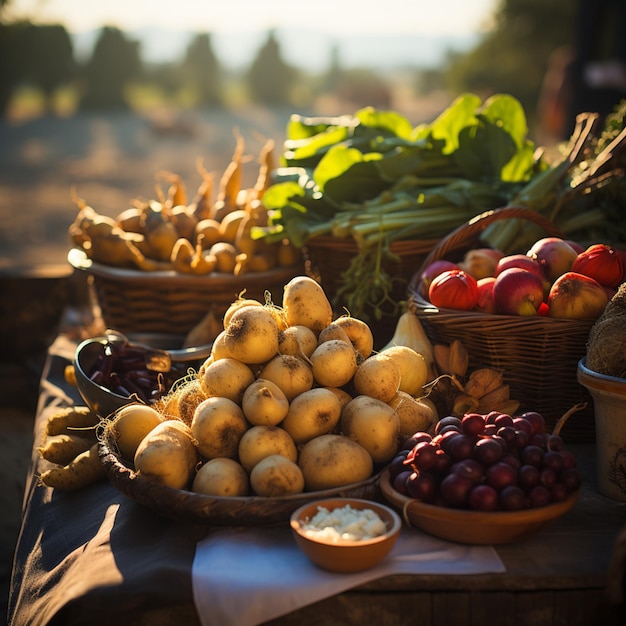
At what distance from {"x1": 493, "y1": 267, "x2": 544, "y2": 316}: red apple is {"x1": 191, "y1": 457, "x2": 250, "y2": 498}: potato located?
966 millimetres

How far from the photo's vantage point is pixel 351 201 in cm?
323

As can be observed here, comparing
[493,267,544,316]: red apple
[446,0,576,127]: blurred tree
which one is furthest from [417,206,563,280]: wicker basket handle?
[446,0,576,127]: blurred tree

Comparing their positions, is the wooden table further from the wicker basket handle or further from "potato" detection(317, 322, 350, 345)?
the wicker basket handle

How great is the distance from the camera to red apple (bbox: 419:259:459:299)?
2434mm

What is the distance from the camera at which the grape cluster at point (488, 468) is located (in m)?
1.52

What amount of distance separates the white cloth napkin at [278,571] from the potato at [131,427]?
1.26 feet

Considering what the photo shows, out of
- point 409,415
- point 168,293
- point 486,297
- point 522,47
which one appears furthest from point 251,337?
point 522,47

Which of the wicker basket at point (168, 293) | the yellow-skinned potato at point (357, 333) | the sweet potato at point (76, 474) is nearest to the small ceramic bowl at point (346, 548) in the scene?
the yellow-skinned potato at point (357, 333)

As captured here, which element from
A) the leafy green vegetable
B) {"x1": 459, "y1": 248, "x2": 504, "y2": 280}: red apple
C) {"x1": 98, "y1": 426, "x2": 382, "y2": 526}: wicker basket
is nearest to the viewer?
{"x1": 98, "y1": 426, "x2": 382, "y2": 526}: wicker basket

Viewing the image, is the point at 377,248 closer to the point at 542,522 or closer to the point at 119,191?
the point at 542,522

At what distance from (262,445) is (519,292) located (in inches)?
37.1

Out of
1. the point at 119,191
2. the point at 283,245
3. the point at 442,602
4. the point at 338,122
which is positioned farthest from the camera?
the point at 119,191

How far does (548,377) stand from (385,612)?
93 cm

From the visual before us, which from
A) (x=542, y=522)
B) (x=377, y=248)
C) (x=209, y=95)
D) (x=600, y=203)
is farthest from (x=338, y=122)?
(x=209, y=95)
